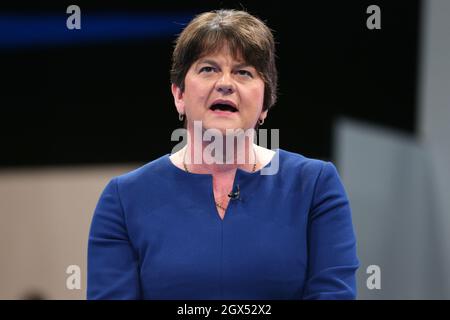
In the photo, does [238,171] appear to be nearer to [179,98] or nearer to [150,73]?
[179,98]

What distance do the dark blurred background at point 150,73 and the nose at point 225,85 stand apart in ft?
1.68

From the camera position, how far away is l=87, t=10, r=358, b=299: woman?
3.96 ft

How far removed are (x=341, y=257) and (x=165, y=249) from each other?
0.32 meters

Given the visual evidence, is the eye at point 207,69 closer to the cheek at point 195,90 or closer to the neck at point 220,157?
the cheek at point 195,90

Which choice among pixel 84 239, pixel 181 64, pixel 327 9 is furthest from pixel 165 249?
pixel 84 239

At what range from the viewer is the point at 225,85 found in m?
1.23

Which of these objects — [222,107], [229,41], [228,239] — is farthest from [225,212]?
[229,41]

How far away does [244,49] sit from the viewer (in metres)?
1.25

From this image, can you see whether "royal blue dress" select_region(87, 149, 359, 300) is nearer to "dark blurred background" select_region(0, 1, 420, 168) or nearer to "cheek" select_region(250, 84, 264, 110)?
"cheek" select_region(250, 84, 264, 110)

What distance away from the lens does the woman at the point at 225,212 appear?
47.5 inches

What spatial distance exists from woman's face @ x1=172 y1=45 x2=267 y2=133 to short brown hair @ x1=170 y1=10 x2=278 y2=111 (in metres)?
0.01

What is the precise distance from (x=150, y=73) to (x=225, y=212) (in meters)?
0.91

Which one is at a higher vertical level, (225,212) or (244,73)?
(244,73)

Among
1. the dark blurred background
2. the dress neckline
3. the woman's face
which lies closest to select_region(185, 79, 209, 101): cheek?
the woman's face
